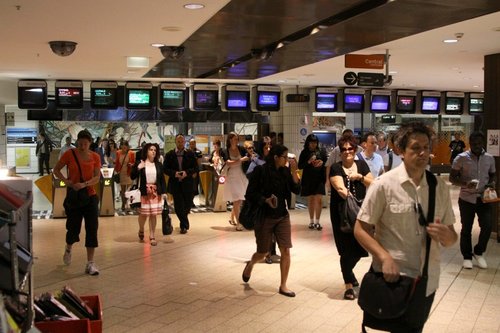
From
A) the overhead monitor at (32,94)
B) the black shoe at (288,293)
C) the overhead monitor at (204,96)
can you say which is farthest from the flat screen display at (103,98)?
the black shoe at (288,293)

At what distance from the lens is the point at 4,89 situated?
50.0ft

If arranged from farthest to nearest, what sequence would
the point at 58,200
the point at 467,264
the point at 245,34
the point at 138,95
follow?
1. the point at 138,95
2. the point at 58,200
3. the point at 245,34
4. the point at 467,264

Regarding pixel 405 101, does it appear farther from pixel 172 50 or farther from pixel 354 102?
pixel 172 50

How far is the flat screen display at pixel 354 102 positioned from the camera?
16.5 meters

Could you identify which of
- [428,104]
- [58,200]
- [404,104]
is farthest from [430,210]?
[428,104]

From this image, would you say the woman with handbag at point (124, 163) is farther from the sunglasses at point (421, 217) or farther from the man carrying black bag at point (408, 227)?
the sunglasses at point (421, 217)

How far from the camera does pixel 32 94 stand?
14.2 metres

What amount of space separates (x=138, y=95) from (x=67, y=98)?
1.76 metres

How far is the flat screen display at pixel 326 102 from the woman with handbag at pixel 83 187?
9.97 metres

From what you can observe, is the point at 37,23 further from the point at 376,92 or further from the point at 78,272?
the point at 376,92

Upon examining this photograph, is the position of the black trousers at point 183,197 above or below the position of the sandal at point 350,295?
above

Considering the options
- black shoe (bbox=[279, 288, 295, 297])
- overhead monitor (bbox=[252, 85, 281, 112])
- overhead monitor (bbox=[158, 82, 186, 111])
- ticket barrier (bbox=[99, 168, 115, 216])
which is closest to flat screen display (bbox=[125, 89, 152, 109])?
overhead monitor (bbox=[158, 82, 186, 111])

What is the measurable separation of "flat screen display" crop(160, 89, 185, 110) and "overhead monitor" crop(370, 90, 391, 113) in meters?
5.51

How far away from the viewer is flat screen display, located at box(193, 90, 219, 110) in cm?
1517
